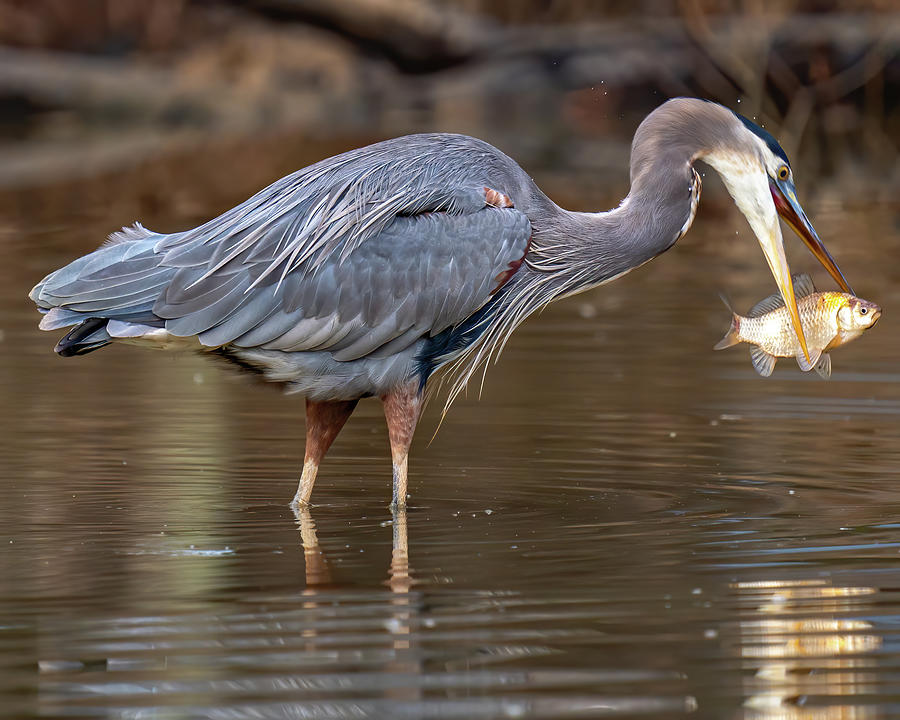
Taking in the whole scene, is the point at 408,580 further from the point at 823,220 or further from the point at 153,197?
the point at 153,197

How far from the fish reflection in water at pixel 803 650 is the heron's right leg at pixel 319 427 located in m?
2.32

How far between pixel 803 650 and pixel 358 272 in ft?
10.1

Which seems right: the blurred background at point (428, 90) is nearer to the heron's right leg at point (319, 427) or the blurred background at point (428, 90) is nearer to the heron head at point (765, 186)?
the heron head at point (765, 186)

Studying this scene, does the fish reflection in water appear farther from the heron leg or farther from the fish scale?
the heron leg

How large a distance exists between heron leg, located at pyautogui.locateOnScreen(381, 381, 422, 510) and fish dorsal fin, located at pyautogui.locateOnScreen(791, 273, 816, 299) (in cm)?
177

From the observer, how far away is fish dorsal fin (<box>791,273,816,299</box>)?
7824mm

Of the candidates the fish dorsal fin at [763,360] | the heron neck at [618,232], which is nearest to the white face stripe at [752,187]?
the heron neck at [618,232]

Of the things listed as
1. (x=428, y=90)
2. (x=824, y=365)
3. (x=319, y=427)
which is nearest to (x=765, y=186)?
(x=824, y=365)

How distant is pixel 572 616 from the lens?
549 centimetres

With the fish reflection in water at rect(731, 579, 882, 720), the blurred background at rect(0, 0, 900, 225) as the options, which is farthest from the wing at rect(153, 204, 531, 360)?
the blurred background at rect(0, 0, 900, 225)

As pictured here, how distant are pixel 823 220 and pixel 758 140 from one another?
11.3 m

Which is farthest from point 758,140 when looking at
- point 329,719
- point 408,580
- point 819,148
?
point 819,148

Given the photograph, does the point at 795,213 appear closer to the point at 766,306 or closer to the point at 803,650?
the point at 766,306

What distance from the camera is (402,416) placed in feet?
25.1
